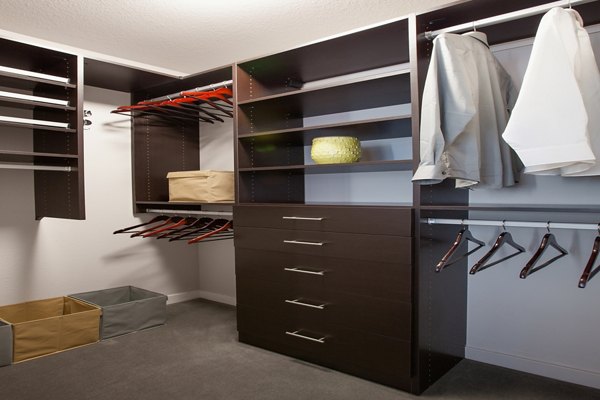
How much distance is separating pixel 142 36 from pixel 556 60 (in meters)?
2.34

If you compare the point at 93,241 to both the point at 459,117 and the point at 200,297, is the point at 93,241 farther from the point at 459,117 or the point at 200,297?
the point at 459,117

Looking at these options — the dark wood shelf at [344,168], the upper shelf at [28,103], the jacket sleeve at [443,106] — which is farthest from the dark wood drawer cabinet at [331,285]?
the upper shelf at [28,103]

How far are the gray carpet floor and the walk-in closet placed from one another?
0.01 m

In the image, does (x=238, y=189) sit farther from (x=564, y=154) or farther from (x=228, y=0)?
(x=564, y=154)

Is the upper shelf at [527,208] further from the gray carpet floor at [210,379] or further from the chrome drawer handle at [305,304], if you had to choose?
the gray carpet floor at [210,379]

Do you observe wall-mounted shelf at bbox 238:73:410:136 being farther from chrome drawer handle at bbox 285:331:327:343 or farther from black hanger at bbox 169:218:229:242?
chrome drawer handle at bbox 285:331:327:343

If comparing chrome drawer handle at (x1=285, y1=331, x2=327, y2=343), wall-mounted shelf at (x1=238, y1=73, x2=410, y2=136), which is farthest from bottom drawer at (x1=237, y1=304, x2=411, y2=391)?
wall-mounted shelf at (x1=238, y1=73, x2=410, y2=136)

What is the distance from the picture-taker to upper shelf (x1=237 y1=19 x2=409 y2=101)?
219 centimetres

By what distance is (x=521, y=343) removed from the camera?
227 cm

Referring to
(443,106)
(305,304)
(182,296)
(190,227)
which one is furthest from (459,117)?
(182,296)

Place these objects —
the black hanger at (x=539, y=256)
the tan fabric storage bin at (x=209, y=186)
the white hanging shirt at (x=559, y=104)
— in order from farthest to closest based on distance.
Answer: the tan fabric storage bin at (x=209, y=186), the black hanger at (x=539, y=256), the white hanging shirt at (x=559, y=104)

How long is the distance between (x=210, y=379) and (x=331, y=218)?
1.03 metres

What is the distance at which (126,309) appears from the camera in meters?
2.86

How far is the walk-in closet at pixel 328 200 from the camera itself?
5.89 feet
